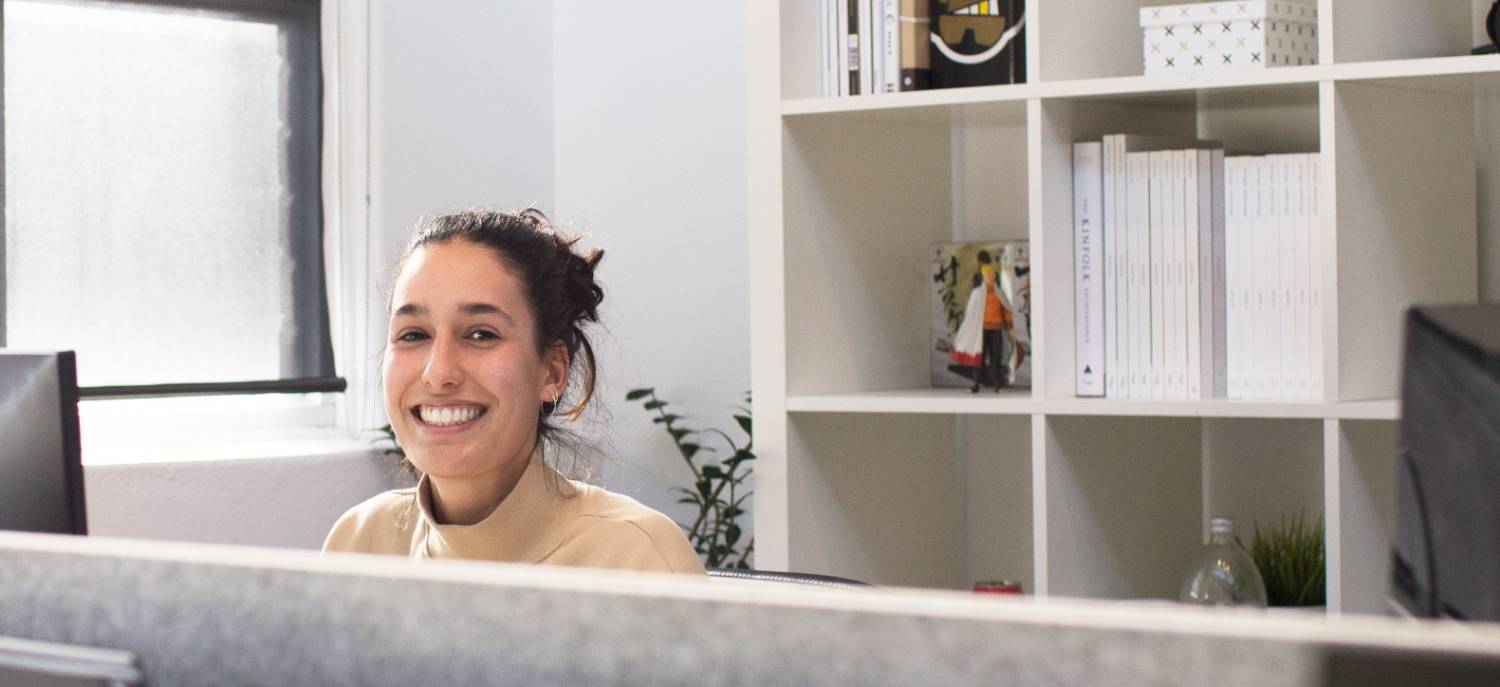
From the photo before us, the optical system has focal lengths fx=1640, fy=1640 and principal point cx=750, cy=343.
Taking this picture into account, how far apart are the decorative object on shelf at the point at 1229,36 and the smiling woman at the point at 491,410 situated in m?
0.85

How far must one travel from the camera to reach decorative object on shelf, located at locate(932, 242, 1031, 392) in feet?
7.91

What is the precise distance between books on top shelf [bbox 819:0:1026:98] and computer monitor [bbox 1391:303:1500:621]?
5.97 ft

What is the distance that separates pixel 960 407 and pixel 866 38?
A: 0.54m

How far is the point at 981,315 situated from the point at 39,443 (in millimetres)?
1603

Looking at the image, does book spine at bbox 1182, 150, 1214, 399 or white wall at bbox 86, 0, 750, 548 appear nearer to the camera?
book spine at bbox 1182, 150, 1214, 399

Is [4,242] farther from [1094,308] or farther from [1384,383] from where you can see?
[1384,383]

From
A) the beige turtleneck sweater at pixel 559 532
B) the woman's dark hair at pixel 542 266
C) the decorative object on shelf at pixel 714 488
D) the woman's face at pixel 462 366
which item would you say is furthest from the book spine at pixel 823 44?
the decorative object on shelf at pixel 714 488


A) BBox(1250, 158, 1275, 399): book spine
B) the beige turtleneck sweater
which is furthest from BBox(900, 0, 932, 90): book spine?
the beige turtleneck sweater

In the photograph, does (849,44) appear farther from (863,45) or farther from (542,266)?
(542,266)

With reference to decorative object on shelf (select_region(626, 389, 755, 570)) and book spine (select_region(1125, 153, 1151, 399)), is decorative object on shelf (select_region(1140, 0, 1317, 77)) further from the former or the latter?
decorative object on shelf (select_region(626, 389, 755, 570))

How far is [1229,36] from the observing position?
2.11 meters

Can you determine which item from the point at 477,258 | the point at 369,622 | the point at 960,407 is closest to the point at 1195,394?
the point at 960,407

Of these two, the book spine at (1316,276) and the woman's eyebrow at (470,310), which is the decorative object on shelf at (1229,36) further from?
the woman's eyebrow at (470,310)

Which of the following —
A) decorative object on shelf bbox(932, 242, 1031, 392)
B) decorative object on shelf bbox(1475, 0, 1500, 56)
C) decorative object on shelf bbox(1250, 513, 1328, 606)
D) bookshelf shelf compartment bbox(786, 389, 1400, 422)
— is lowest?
decorative object on shelf bbox(1250, 513, 1328, 606)
